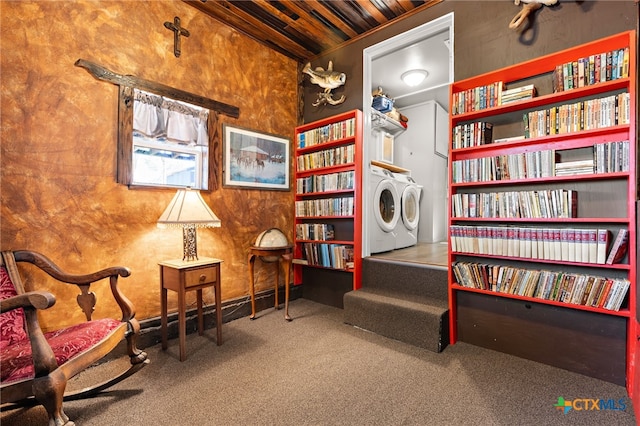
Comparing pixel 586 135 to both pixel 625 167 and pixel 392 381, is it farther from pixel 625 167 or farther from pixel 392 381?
pixel 392 381

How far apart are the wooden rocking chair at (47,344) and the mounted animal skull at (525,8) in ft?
10.2

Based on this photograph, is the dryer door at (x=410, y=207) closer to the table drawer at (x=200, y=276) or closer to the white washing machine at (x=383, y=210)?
the white washing machine at (x=383, y=210)

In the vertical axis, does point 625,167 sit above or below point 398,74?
below

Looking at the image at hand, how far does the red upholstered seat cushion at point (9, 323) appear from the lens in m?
1.45

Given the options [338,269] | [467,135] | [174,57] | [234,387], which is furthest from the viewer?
[338,269]

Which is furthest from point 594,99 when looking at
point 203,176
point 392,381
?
point 203,176

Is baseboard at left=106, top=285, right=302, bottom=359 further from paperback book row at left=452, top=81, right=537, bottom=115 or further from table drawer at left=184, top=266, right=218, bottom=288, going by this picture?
paperback book row at left=452, top=81, right=537, bottom=115

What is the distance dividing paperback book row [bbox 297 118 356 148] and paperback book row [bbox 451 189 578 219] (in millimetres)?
1244

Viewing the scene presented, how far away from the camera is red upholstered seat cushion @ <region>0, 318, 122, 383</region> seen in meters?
1.19

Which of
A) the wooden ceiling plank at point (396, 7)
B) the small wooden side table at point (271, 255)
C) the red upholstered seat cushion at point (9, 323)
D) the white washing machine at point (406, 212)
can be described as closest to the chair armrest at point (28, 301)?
the red upholstered seat cushion at point (9, 323)

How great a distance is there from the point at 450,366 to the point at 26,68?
3.33 m

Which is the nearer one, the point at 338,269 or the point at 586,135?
the point at 586,135

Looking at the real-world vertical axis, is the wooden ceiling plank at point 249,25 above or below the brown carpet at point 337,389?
above

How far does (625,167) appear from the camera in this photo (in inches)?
64.1
